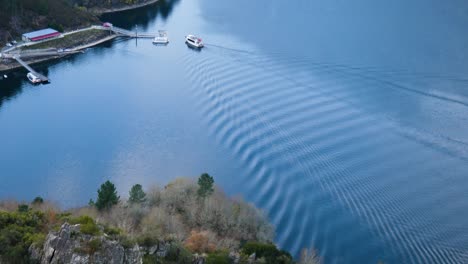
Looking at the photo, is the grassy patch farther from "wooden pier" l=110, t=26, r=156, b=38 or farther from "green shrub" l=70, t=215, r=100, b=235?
"green shrub" l=70, t=215, r=100, b=235

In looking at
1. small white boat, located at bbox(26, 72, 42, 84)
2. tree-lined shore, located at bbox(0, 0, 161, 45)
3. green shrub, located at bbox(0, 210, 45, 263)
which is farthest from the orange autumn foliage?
tree-lined shore, located at bbox(0, 0, 161, 45)

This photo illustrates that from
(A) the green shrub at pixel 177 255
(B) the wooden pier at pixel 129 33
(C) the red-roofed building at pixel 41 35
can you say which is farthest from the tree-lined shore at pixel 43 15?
(A) the green shrub at pixel 177 255

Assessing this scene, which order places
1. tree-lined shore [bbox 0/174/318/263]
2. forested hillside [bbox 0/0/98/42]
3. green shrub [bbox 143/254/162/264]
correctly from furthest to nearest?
forested hillside [bbox 0/0/98/42] → green shrub [bbox 143/254/162/264] → tree-lined shore [bbox 0/174/318/263]

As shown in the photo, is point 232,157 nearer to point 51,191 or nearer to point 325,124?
point 325,124

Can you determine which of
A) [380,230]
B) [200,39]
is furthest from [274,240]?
[200,39]

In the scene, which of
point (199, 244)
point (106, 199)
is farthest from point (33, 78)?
point (199, 244)
